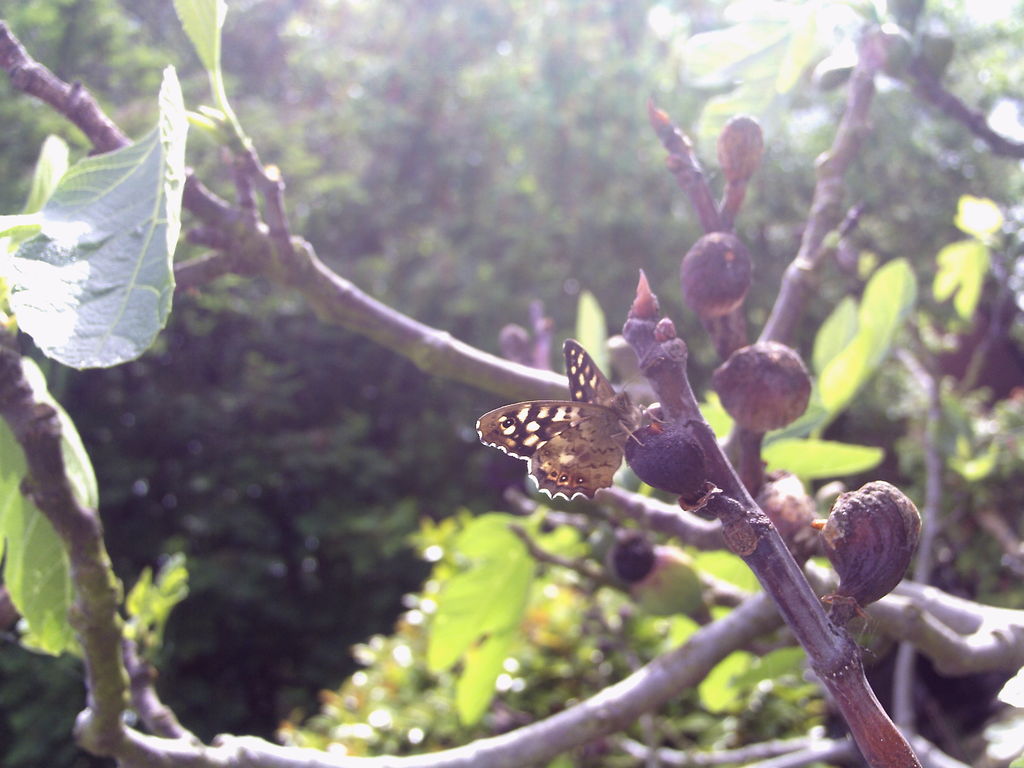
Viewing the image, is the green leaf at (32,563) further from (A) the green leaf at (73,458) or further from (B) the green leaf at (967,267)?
(B) the green leaf at (967,267)

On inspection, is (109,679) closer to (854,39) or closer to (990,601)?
(854,39)

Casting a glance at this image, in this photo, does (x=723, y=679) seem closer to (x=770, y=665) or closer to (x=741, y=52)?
(x=770, y=665)

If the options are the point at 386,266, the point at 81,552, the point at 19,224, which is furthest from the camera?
the point at 386,266

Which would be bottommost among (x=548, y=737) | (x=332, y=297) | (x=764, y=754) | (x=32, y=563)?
(x=764, y=754)

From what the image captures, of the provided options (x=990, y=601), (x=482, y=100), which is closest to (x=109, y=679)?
(x=990, y=601)

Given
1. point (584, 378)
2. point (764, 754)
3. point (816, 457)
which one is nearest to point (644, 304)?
point (584, 378)
